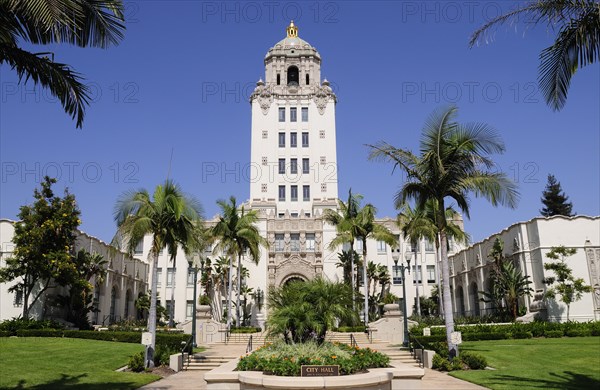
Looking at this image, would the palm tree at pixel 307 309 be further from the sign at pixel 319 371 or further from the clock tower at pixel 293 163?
the clock tower at pixel 293 163

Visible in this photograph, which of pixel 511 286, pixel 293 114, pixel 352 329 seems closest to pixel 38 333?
pixel 352 329

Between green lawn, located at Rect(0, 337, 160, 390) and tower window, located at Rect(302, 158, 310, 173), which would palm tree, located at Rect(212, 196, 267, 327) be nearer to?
green lawn, located at Rect(0, 337, 160, 390)

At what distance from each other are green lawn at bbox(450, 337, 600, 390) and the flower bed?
4174 mm

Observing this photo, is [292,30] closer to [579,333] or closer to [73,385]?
[579,333]

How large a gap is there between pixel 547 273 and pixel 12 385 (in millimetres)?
33718

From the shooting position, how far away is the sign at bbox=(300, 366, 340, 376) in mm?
12891

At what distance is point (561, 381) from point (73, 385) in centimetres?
1547

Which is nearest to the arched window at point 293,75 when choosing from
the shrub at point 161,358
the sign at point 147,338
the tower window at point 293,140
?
the tower window at point 293,140

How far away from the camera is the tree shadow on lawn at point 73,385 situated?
15.4 meters

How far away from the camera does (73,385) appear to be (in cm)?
1590

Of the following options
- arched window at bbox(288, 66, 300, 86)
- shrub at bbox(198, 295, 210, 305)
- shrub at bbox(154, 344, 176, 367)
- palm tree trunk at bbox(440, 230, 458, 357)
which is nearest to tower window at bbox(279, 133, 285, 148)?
arched window at bbox(288, 66, 300, 86)

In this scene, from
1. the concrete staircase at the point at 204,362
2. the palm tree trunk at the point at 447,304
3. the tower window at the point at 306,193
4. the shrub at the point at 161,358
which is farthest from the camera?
the tower window at the point at 306,193

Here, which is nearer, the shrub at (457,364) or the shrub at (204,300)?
the shrub at (457,364)

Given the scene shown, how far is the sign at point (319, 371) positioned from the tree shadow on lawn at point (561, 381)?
20.3 ft
